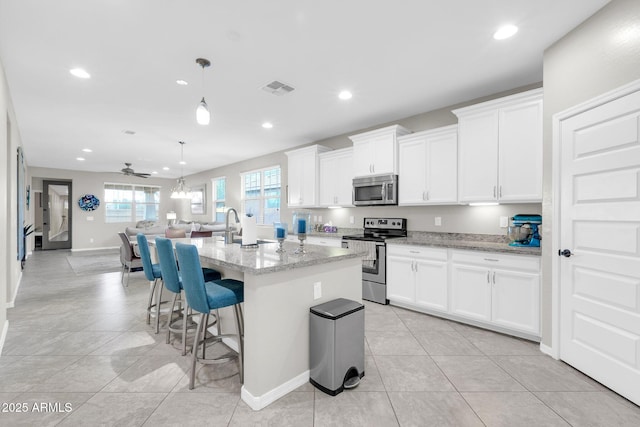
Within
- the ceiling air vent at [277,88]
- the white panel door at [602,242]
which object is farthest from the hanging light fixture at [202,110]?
the white panel door at [602,242]

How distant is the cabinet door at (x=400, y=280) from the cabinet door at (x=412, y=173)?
0.83 metres

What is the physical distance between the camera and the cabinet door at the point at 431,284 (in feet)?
11.0

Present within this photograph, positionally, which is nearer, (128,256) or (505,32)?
(505,32)

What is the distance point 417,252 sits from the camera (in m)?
3.57

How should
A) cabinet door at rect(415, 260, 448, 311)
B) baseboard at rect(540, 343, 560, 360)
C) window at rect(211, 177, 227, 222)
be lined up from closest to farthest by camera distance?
1. baseboard at rect(540, 343, 560, 360)
2. cabinet door at rect(415, 260, 448, 311)
3. window at rect(211, 177, 227, 222)

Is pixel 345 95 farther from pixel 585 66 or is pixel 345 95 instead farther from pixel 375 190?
pixel 585 66

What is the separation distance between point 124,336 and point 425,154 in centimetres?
397

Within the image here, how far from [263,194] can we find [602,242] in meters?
6.19

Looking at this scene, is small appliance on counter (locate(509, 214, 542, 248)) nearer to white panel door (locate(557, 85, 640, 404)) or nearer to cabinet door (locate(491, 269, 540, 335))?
cabinet door (locate(491, 269, 540, 335))

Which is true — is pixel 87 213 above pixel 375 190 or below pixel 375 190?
below

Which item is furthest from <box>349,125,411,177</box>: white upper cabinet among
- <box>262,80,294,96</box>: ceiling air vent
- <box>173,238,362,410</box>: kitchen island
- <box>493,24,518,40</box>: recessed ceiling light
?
<box>173,238,362,410</box>: kitchen island

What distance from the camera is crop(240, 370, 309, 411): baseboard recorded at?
1.84 meters

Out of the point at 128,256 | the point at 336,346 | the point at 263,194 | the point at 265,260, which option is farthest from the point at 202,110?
the point at 263,194

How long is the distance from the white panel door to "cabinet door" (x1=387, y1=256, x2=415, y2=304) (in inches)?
58.4
